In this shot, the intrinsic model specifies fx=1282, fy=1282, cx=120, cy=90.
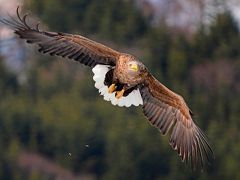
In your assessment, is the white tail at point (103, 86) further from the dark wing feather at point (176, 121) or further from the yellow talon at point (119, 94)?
the dark wing feather at point (176, 121)

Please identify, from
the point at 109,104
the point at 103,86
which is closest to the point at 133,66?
the point at 103,86

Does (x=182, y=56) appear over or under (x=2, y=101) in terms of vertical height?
over

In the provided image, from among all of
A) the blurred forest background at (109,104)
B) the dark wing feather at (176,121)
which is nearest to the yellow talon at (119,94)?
the dark wing feather at (176,121)

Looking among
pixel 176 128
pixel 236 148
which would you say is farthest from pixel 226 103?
pixel 176 128

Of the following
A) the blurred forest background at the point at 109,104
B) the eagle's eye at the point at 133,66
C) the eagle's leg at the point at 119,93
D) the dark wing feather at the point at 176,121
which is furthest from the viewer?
the blurred forest background at the point at 109,104

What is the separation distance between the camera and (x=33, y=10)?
33.1m

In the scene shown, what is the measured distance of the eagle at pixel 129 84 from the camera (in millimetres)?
11797

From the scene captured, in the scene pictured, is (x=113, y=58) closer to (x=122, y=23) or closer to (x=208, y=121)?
(x=208, y=121)

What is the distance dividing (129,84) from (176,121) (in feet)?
2.99

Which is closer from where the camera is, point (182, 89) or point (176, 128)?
point (176, 128)

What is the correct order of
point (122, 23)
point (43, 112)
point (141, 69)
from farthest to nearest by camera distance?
point (122, 23), point (43, 112), point (141, 69)

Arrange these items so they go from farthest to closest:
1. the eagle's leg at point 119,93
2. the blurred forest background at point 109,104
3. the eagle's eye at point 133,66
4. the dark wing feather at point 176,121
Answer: the blurred forest background at point 109,104 → the dark wing feather at point 176,121 → the eagle's leg at point 119,93 → the eagle's eye at point 133,66

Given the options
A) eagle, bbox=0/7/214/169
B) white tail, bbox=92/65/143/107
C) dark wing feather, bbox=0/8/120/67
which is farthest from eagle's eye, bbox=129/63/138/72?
white tail, bbox=92/65/143/107

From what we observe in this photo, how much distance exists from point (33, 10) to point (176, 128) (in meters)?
20.9
